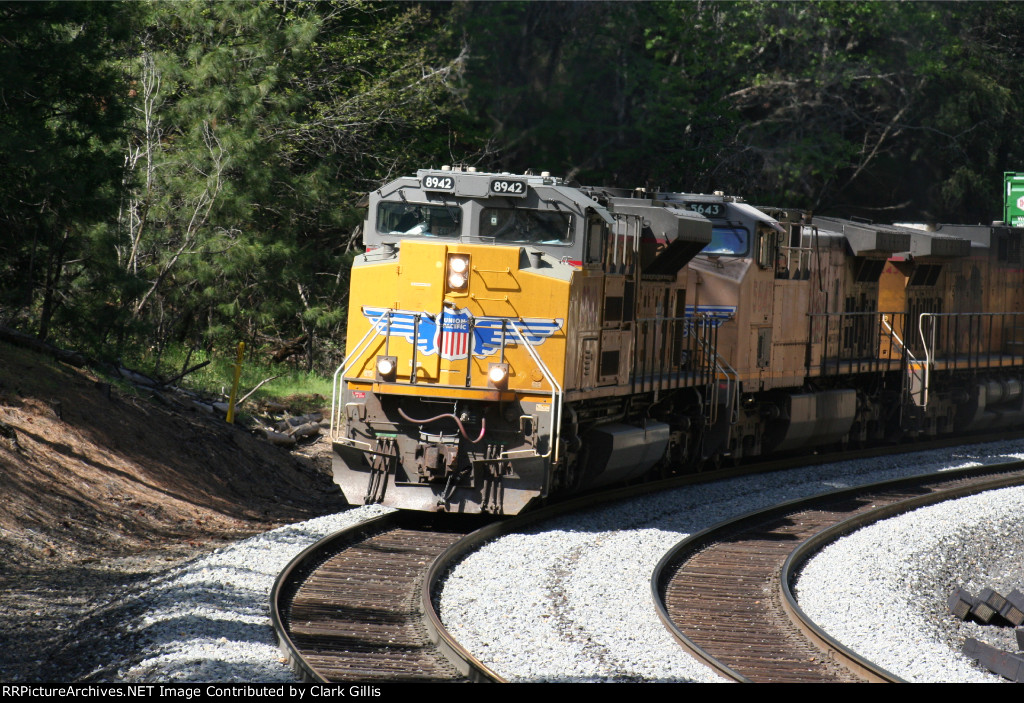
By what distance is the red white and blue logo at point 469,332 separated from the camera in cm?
1168

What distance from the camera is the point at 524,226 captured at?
1207cm

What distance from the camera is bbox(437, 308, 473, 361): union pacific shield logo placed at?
11.7 meters

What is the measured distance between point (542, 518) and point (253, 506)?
134 inches

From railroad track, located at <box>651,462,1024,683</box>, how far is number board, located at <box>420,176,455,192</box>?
435 cm

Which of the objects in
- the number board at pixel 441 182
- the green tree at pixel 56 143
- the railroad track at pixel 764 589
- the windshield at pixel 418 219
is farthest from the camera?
the green tree at pixel 56 143

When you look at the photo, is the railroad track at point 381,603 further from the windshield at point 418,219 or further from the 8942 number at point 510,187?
the 8942 number at point 510,187

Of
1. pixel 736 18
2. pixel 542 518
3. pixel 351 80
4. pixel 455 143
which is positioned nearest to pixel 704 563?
pixel 542 518

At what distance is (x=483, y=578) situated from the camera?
994 cm

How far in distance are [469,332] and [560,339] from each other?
93cm

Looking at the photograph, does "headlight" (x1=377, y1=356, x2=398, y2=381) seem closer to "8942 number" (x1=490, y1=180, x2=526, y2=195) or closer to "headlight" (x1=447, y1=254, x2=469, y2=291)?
"headlight" (x1=447, y1=254, x2=469, y2=291)

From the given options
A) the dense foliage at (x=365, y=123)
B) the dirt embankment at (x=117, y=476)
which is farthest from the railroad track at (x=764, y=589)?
the dense foliage at (x=365, y=123)

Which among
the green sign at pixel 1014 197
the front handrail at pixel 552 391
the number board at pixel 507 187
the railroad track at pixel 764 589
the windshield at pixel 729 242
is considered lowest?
the railroad track at pixel 764 589

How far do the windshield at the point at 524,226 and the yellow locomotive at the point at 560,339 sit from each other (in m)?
0.02

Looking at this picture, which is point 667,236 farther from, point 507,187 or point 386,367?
point 386,367
